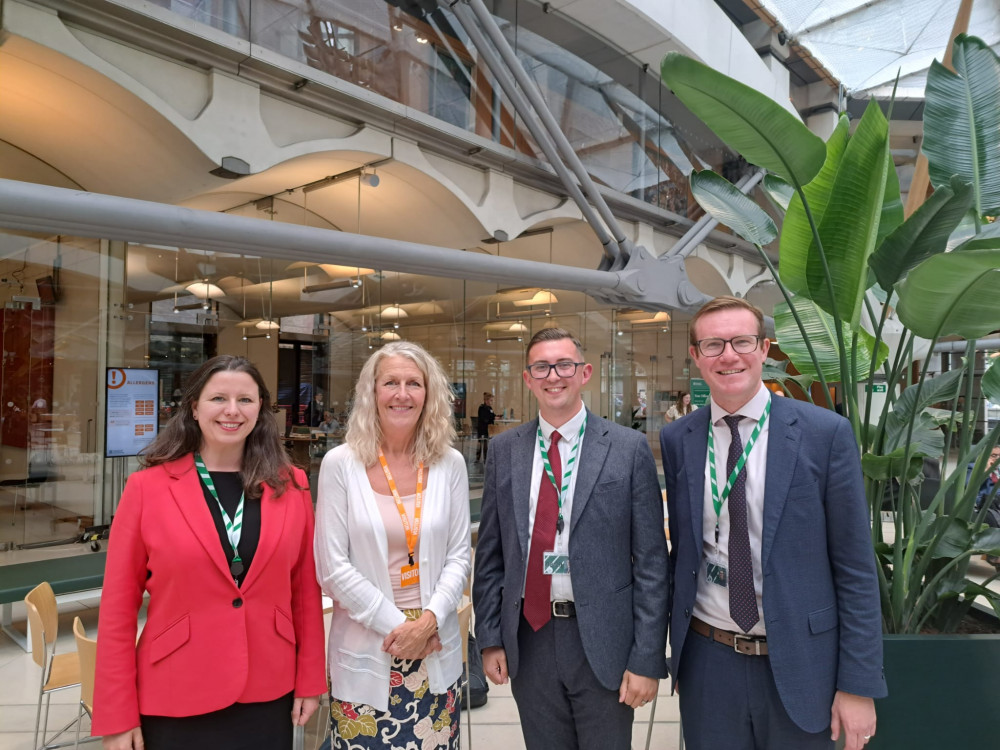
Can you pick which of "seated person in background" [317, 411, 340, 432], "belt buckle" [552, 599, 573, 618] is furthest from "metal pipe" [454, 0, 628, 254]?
"belt buckle" [552, 599, 573, 618]

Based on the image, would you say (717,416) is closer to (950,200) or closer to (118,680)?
(950,200)

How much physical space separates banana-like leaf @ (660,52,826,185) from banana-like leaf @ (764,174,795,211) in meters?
0.93

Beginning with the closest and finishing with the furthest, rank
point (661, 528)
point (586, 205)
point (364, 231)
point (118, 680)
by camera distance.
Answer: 1. point (118, 680)
2. point (661, 528)
3. point (586, 205)
4. point (364, 231)

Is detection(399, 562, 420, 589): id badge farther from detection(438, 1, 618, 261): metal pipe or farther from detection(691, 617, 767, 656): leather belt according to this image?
detection(438, 1, 618, 261): metal pipe

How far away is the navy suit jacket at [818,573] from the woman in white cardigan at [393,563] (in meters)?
0.91

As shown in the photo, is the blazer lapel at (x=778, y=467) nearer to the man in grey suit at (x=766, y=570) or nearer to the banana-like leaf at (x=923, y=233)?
the man in grey suit at (x=766, y=570)

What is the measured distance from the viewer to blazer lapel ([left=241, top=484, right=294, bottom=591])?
1742 millimetres

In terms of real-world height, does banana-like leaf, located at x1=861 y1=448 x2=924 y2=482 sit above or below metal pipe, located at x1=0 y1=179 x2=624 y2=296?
below

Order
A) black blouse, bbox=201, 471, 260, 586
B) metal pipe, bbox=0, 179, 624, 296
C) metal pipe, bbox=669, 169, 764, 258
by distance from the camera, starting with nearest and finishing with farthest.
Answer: black blouse, bbox=201, 471, 260, 586 < metal pipe, bbox=0, 179, 624, 296 < metal pipe, bbox=669, 169, 764, 258

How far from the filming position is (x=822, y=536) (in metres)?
1.69

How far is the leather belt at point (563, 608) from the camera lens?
5.90ft

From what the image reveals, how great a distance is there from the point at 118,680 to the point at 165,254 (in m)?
6.82

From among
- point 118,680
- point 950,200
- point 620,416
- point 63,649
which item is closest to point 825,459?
point 950,200

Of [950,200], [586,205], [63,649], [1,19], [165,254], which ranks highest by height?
[1,19]
